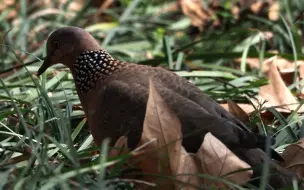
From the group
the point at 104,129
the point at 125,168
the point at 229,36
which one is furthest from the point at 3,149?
the point at 229,36

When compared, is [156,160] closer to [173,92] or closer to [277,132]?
[173,92]

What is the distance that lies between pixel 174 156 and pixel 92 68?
107 cm

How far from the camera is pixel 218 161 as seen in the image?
9.06 ft

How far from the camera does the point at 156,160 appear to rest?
275 centimetres

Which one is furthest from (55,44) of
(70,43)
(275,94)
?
(275,94)

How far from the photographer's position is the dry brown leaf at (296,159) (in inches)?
120

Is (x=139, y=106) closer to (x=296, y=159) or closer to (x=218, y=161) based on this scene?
(x=218, y=161)

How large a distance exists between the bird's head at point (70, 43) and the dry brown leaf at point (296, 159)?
1.23 metres

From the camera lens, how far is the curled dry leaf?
8.91 feet

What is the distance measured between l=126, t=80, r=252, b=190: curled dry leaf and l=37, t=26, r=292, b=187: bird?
0.25ft

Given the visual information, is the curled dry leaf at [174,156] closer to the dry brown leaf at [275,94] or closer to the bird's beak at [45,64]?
the dry brown leaf at [275,94]

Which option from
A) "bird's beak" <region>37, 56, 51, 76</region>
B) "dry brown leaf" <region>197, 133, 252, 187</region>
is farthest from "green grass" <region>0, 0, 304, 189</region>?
"dry brown leaf" <region>197, 133, 252, 187</region>

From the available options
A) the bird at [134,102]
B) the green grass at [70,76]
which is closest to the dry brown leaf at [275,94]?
the green grass at [70,76]

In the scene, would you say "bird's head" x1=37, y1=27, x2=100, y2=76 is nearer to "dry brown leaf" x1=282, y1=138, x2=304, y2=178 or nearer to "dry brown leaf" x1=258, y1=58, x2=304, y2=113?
"dry brown leaf" x1=258, y1=58, x2=304, y2=113
